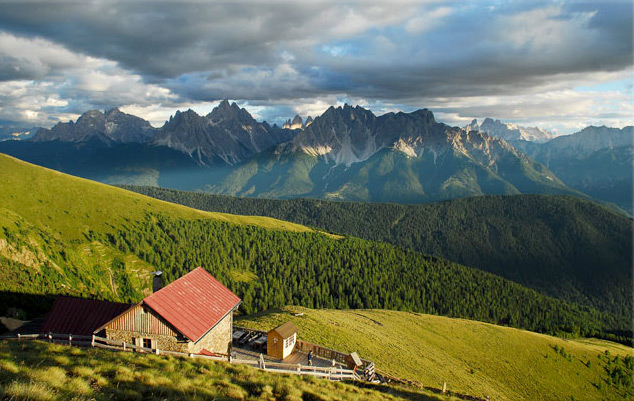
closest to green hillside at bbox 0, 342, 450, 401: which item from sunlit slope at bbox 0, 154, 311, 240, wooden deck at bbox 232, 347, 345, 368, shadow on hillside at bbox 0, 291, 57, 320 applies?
wooden deck at bbox 232, 347, 345, 368

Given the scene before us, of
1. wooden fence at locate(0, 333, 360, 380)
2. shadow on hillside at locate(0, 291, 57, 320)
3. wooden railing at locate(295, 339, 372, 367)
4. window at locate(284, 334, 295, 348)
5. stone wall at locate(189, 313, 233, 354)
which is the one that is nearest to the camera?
wooden fence at locate(0, 333, 360, 380)

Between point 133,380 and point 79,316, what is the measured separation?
26.7 m

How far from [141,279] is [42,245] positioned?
33.5m

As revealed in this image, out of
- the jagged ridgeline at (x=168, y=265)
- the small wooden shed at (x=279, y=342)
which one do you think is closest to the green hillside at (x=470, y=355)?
the small wooden shed at (x=279, y=342)

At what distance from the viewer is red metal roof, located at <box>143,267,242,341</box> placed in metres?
35.2

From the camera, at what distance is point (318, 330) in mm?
58375

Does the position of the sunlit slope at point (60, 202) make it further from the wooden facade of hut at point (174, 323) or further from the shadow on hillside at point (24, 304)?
the wooden facade of hut at point (174, 323)

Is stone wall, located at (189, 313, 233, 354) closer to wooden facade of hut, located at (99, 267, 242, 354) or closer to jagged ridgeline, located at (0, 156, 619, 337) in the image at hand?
wooden facade of hut, located at (99, 267, 242, 354)

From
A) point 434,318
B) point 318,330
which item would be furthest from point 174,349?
point 434,318

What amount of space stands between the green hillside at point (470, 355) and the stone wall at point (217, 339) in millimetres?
13231

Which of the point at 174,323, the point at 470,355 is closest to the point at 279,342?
the point at 174,323

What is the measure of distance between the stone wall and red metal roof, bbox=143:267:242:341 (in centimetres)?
100

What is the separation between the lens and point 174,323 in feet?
115

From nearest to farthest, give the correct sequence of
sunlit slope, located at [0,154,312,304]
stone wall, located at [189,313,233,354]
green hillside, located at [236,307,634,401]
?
stone wall, located at [189,313,233,354] → green hillside, located at [236,307,634,401] → sunlit slope, located at [0,154,312,304]
